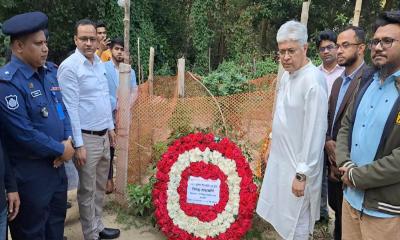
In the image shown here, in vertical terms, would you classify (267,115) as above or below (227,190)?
above

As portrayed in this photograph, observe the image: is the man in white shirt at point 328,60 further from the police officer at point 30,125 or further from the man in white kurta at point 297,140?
the police officer at point 30,125

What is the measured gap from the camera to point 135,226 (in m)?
4.20

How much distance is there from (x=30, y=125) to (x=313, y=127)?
78.2 inches

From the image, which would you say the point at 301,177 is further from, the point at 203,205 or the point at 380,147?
the point at 203,205

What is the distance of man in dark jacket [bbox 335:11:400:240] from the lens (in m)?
2.21

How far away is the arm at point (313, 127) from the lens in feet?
9.03

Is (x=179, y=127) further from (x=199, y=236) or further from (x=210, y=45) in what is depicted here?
(x=210, y=45)

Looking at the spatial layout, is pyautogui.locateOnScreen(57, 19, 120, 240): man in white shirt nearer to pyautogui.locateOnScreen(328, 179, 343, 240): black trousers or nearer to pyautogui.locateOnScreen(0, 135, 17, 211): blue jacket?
pyautogui.locateOnScreen(0, 135, 17, 211): blue jacket

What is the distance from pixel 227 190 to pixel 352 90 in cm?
140

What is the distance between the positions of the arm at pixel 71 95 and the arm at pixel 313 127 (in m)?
1.85

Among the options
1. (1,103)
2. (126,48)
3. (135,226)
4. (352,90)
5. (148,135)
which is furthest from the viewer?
(148,135)

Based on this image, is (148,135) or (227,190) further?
(148,135)

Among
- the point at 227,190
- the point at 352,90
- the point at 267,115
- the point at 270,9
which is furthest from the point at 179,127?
the point at 270,9

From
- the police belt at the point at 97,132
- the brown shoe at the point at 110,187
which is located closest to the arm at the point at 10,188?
the police belt at the point at 97,132
